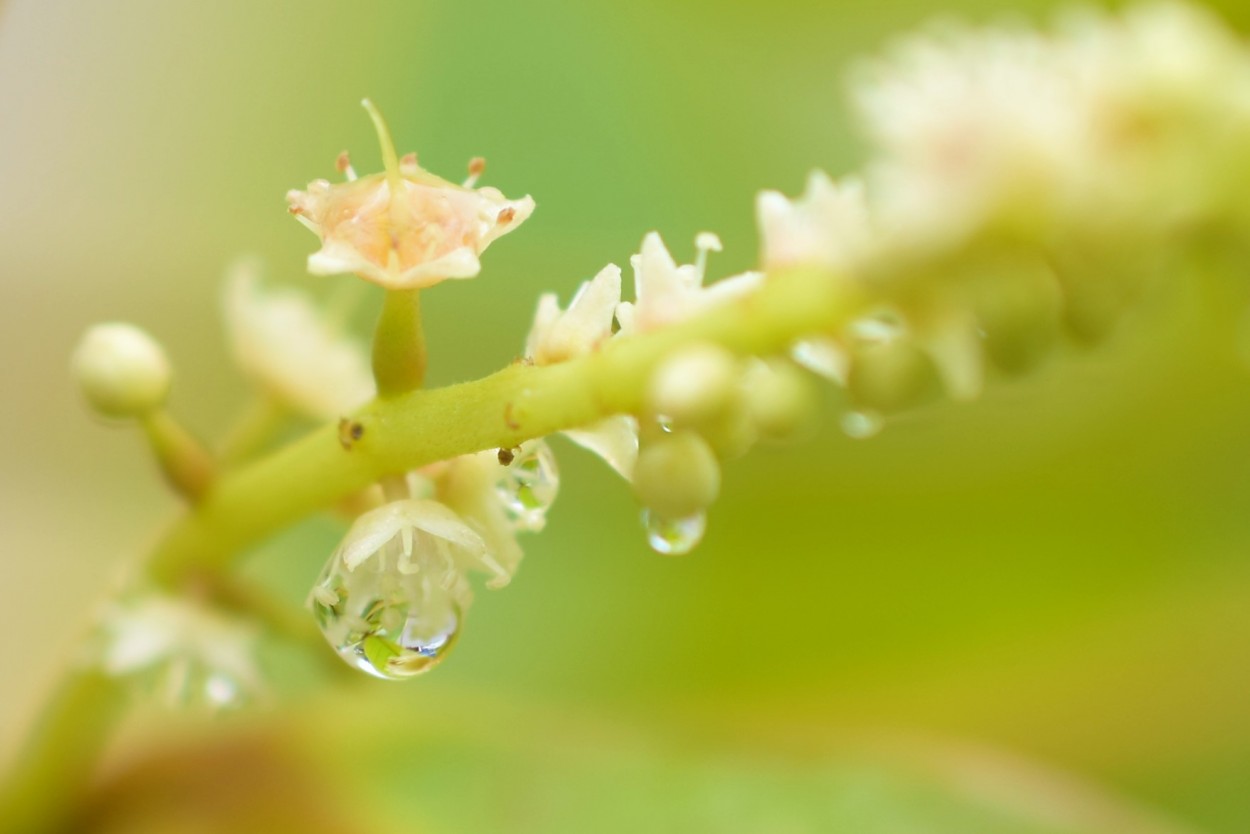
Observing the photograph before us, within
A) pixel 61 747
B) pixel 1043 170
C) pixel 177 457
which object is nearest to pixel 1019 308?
pixel 1043 170

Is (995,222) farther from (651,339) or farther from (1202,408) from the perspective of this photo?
(1202,408)

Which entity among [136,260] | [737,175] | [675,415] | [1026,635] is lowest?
[675,415]

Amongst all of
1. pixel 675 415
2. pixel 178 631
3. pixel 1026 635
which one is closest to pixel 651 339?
pixel 675 415

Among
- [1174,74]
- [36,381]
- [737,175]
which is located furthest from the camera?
[737,175]

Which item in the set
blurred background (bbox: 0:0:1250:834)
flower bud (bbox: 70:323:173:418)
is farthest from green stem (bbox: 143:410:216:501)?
blurred background (bbox: 0:0:1250:834)

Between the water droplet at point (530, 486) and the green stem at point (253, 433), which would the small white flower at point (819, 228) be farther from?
the green stem at point (253, 433)
